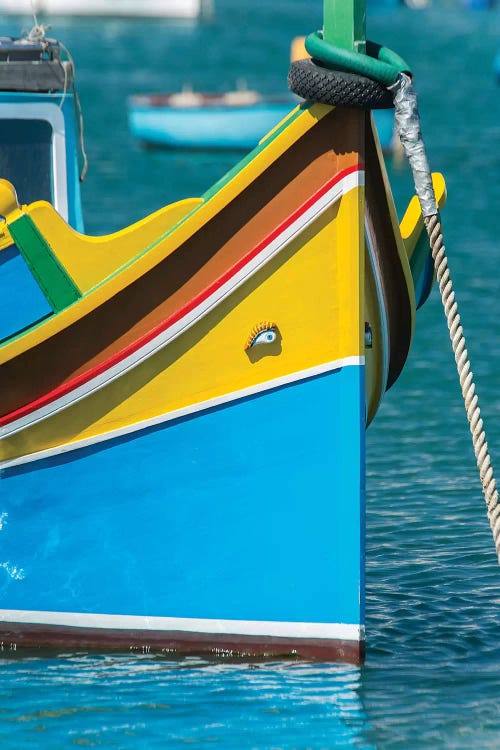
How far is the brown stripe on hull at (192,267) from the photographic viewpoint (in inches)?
275

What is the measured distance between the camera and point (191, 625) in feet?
24.8

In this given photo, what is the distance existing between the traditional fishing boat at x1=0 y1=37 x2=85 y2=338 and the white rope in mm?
2777

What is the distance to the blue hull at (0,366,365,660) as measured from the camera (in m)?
7.28

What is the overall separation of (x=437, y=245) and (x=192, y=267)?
46.6 inches

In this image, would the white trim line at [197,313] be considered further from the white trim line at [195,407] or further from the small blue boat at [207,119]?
the small blue boat at [207,119]

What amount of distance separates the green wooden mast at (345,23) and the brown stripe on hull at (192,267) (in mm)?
313

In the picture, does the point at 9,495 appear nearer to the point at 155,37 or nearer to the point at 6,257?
the point at 6,257

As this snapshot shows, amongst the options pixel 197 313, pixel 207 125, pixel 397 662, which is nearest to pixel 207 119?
pixel 207 125

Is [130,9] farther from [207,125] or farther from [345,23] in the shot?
[345,23]

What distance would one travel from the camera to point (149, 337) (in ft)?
23.7

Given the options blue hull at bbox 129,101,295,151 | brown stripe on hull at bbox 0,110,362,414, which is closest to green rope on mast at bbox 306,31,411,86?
brown stripe on hull at bbox 0,110,362,414

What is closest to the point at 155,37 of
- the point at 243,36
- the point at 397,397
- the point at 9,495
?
the point at 243,36

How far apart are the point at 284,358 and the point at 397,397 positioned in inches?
280

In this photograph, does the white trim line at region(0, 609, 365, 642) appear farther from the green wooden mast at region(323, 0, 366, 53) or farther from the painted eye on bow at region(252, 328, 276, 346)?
the green wooden mast at region(323, 0, 366, 53)
